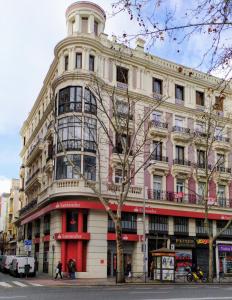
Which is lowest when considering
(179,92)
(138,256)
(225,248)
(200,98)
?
(138,256)

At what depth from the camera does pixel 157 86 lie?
41594 millimetres

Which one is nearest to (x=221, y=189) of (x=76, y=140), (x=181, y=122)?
(x=181, y=122)

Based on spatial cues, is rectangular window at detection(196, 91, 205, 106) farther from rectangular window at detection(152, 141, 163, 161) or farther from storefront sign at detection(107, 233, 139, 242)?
storefront sign at detection(107, 233, 139, 242)

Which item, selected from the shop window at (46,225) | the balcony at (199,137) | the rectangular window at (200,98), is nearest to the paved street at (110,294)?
the shop window at (46,225)

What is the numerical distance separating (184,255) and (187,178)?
6.88 meters

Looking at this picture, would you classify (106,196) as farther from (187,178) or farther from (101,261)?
(187,178)

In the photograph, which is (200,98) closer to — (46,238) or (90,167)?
(90,167)

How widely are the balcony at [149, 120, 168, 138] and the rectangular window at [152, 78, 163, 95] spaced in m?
3.24

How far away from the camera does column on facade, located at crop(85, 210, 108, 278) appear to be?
34062 mm

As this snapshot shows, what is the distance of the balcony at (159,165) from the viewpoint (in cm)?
3881

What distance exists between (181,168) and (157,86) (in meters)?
7.98

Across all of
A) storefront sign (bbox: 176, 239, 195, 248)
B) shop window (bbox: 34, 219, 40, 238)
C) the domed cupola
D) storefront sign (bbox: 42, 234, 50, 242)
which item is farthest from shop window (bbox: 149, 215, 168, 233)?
the domed cupola

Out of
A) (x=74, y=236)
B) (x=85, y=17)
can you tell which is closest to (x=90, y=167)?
(x=74, y=236)

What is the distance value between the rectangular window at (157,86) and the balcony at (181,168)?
21.7 ft
